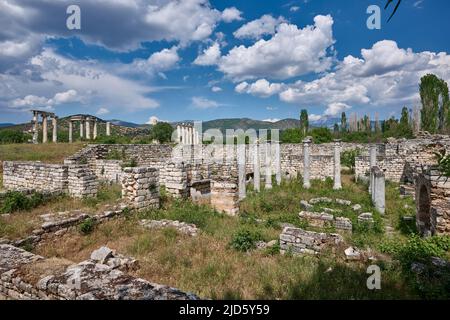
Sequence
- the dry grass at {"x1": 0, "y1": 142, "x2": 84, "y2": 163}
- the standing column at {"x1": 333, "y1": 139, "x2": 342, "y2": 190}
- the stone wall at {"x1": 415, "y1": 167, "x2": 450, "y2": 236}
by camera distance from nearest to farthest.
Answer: the stone wall at {"x1": 415, "y1": 167, "x2": 450, "y2": 236}
the standing column at {"x1": 333, "y1": 139, "x2": 342, "y2": 190}
the dry grass at {"x1": 0, "y1": 142, "x2": 84, "y2": 163}

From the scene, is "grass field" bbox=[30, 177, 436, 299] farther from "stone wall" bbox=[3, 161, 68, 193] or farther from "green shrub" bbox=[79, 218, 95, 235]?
"stone wall" bbox=[3, 161, 68, 193]

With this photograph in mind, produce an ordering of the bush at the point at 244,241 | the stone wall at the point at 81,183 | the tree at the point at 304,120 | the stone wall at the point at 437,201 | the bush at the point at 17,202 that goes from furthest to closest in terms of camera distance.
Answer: the tree at the point at 304,120
the stone wall at the point at 81,183
the bush at the point at 17,202
the stone wall at the point at 437,201
the bush at the point at 244,241

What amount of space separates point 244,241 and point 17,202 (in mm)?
7763

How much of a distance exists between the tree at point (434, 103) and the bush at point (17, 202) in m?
50.1

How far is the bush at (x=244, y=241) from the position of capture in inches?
256

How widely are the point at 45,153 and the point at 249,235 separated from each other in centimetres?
2018

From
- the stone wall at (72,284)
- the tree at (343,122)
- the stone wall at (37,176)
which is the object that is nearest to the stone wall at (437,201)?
the stone wall at (72,284)

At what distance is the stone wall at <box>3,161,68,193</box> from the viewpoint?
1145 cm

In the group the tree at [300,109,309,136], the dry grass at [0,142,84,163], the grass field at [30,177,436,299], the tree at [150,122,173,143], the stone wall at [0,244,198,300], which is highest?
the tree at [300,109,309,136]

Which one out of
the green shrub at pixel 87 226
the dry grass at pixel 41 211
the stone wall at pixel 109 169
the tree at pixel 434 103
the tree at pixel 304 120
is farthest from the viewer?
the tree at pixel 304 120

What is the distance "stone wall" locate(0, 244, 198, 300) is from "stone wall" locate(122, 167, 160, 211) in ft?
16.4

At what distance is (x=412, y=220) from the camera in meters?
10.5

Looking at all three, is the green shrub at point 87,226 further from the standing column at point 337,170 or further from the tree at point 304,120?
the tree at point 304,120

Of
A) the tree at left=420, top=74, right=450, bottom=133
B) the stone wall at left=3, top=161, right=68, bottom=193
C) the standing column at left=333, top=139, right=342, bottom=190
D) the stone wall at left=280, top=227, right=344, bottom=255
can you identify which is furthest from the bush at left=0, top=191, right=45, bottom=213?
the tree at left=420, top=74, right=450, bottom=133
